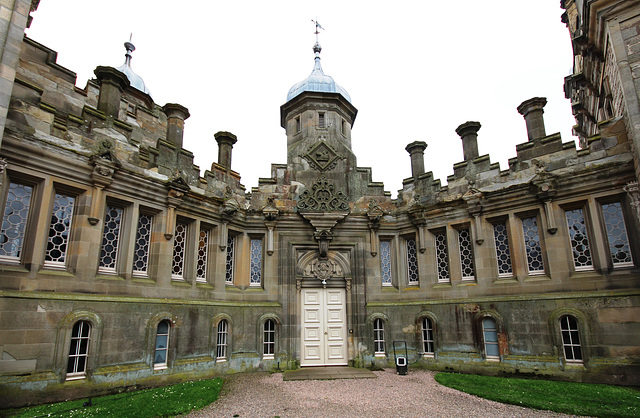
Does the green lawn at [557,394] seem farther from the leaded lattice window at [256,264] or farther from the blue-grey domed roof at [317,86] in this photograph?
the blue-grey domed roof at [317,86]

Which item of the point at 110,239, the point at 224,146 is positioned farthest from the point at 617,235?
the point at 110,239

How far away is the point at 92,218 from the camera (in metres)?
9.62

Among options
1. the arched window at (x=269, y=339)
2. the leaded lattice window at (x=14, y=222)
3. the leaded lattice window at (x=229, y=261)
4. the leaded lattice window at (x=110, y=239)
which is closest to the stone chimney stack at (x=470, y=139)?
the leaded lattice window at (x=229, y=261)

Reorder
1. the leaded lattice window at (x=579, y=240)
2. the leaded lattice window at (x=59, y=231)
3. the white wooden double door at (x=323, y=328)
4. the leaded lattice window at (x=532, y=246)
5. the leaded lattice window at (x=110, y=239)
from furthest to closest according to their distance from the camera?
1. the white wooden double door at (x=323, y=328)
2. the leaded lattice window at (x=532, y=246)
3. the leaded lattice window at (x=579, y=240)
4. the leaded lattice window at (x=110, y=239)
5. the leaded lattice window at (x=59, y=231)

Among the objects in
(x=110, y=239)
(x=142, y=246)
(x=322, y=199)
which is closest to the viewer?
(x=110, y=239)

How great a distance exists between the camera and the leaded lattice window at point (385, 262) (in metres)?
14.5

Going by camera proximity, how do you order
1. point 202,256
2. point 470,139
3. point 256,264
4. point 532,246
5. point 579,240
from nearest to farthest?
point 579,240, point 532,246, point 202,256, point 470,139, point 256,264

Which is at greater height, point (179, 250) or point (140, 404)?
point (179, 250)

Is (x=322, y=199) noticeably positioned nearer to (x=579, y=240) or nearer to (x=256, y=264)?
(x=256, y=264)

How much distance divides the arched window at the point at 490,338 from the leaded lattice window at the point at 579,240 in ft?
9.80

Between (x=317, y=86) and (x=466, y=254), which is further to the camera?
(x=317, y=86)

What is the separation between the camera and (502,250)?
490 inches

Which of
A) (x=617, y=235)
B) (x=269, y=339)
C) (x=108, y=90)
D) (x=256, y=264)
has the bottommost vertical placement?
(x=269, y=339)

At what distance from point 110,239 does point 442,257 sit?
10.9 m
